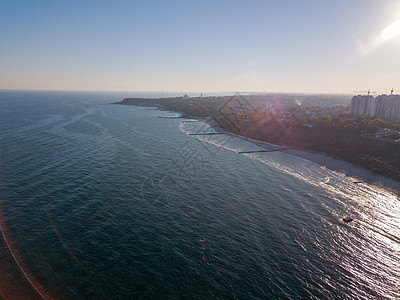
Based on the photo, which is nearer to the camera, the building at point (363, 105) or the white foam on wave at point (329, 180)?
the white foam on wave at point (329, 180)

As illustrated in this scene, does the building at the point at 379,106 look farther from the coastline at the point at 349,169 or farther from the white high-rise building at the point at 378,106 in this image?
the coastline at the point at 349,169

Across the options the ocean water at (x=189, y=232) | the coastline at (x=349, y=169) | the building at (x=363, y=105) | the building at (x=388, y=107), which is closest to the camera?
the ocean water at (x=189, y=232)

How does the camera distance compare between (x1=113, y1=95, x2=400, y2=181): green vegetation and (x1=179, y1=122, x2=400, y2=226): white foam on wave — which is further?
(x1=113, y1=95, x2=400, y2=181): green vegetation

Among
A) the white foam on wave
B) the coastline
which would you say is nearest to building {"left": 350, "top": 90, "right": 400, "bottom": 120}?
the coastline

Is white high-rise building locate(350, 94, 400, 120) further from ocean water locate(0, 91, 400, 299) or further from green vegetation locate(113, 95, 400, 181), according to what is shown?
ocean water locate(0, 91, 400, 299)

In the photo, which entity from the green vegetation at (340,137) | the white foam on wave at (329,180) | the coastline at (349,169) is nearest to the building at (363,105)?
the green vegetation at (340,137)

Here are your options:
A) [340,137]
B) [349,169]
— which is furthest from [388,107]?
[349,169]

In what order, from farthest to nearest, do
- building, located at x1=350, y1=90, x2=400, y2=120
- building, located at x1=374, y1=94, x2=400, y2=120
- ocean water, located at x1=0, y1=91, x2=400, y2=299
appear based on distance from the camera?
1. building, located at x1=350, y1=90, x2=400, y2=120
2. building, located at x1=374, y1=94, x2=400, y2=120
3. ocean water, located at x1=0, y1=91, x2=400, y2=299

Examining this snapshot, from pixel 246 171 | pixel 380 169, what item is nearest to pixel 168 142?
pixel 246 171
